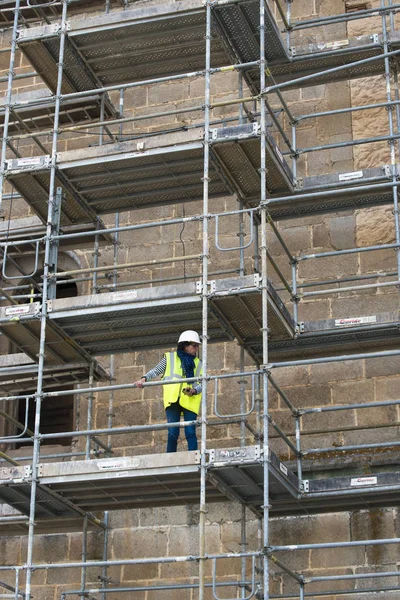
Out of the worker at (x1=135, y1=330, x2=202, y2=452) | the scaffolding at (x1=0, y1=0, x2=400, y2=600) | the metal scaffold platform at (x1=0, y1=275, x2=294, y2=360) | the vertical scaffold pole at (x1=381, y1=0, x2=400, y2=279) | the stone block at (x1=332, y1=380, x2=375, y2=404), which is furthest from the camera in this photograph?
the stone block at (x1=332, y1=380, x2=375, y2=404)

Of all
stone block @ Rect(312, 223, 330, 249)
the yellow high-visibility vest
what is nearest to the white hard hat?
the yellow high-visibility vest

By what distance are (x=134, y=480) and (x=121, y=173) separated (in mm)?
3974

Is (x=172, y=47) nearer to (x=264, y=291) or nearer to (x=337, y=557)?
(x=264, y=291)

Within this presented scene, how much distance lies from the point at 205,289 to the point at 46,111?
18.3 feet

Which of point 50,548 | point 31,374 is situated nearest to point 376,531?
point 50,548

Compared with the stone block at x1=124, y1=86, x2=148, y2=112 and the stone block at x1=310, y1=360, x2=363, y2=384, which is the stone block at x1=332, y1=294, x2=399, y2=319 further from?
the stone block at x1=124, y1=86, x2=148, y2=112

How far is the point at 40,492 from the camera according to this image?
53.9 ft

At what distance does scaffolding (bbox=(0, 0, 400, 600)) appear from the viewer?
16.0 metres

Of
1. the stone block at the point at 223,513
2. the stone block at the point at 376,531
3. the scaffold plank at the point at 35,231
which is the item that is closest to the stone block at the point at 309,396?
the stone block at the point at 223,513

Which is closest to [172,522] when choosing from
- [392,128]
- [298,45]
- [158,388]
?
[158,388]

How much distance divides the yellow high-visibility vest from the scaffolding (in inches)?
7.1

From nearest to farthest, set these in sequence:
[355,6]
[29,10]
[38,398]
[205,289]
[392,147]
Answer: [205,289], [38,398], [392,147], [355,6], [29,10]

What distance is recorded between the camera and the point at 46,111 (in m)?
20.4

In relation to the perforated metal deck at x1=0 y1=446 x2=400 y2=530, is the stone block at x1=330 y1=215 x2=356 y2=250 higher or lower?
higher
